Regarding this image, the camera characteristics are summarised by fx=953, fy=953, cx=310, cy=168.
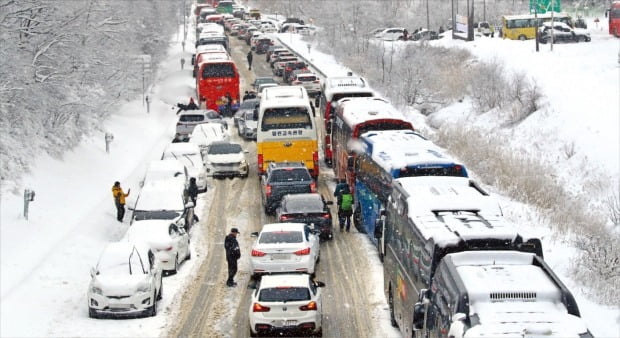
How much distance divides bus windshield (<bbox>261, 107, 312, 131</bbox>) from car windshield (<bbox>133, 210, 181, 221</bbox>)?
8.02 m

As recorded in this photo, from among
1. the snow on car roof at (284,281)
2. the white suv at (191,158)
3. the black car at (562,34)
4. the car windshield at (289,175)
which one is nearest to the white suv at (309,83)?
the black car at (562,34)

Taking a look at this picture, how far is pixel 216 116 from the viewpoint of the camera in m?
47.2

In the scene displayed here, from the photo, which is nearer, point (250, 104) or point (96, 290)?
point (96, 290)

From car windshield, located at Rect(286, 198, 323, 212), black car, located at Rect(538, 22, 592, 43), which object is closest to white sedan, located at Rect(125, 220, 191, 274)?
car windshield, located at Rect(286, 198, 323, 212)

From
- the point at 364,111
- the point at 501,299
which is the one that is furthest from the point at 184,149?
the point at 501,299

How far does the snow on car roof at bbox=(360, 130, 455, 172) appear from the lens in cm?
2308

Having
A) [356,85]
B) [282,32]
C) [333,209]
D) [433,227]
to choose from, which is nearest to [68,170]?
[333,209]

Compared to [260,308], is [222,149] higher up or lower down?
higher up

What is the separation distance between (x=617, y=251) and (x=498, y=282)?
1377 centimetres

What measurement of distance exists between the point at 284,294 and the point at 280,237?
439cm

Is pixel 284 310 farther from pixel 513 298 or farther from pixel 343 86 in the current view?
pixel 343 86

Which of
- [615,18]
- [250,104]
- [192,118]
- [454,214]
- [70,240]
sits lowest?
[70,240]

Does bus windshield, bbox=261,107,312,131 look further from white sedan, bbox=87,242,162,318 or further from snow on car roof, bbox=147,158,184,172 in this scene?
white sedan, bbox=87,242,162,318

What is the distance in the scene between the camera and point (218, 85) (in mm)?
52625
